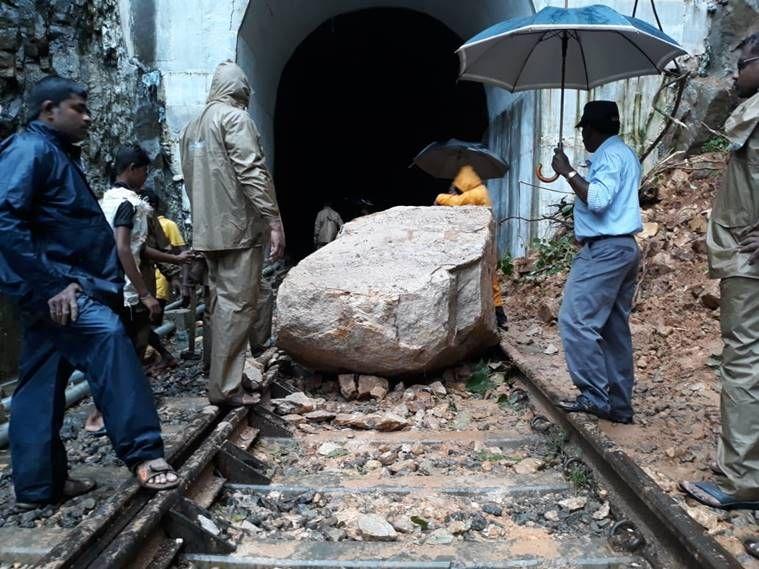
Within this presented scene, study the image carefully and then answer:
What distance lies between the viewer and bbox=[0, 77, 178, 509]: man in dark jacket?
2.52 meters

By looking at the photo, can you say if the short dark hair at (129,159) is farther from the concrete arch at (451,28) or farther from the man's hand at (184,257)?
the concrete arch at (451,28)

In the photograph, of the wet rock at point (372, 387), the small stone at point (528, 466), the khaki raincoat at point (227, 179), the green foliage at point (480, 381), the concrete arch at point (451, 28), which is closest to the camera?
the small stone at point (528, 466)

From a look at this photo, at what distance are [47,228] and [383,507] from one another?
189 centimetres

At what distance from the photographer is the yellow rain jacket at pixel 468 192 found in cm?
697

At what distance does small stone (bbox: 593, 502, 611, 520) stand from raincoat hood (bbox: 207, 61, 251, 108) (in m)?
3.07

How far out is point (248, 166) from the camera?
12.4ft

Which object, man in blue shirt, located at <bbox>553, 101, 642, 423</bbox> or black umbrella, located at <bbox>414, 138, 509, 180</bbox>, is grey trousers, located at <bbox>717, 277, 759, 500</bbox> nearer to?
man in blue shirt, located at <bbox>553, 101, 642, 423</bbox>

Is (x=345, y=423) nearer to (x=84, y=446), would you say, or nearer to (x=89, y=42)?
(x=84, y=446)

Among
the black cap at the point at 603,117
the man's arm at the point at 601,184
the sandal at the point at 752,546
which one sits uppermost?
the black cap at the point at 603,117

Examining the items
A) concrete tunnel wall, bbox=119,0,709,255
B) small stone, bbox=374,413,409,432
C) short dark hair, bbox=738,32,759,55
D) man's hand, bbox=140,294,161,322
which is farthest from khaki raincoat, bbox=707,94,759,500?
concrete tunnel wall, bbox=119,0,709,255

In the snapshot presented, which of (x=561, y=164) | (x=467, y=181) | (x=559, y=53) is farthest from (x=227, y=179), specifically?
(x=467, y=181)

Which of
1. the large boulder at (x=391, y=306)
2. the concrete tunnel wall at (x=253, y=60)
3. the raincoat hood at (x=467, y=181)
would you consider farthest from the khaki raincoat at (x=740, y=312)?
the concrete tunnel wall at (x=253, y=60)

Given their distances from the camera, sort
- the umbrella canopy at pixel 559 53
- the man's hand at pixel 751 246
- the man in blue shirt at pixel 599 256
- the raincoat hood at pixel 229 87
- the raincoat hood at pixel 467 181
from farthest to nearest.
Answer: the raincoat hood at pixel 467 181, the umbrella canopy at pixel 559 53, the raincoat hood at pixel 229 87, the man in blue shirt at pixel 599 256, the man's hand at pixel 751 246

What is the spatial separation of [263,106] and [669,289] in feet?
23.2
